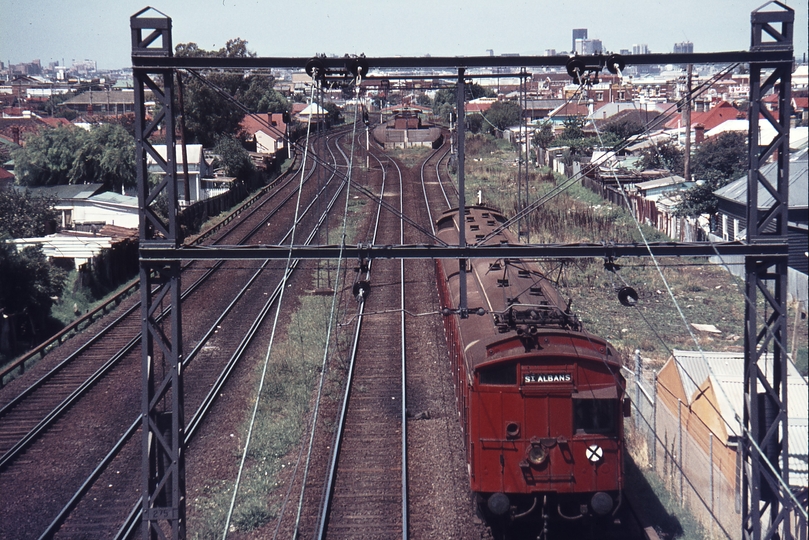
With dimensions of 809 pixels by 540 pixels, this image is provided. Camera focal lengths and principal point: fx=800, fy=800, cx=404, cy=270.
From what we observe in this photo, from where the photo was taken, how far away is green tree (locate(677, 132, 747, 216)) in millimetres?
30453

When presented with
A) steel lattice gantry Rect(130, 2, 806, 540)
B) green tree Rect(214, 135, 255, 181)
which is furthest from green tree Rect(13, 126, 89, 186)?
steel lattice gantry Rect(130, 2, 806, 540)

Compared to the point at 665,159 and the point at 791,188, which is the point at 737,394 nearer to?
the point at 791,188

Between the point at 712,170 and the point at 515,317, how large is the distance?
2509cm

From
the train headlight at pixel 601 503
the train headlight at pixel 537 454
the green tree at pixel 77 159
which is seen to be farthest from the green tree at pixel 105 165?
the train headlight at pixel 601 503

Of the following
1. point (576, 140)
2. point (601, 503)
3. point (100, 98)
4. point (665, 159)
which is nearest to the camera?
point (601, 503)

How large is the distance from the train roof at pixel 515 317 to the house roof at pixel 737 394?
137 cm

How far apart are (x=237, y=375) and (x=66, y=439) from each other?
A: 12.7 ft

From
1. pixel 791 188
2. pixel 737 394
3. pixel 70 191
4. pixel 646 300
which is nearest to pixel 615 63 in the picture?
pixel 737 394

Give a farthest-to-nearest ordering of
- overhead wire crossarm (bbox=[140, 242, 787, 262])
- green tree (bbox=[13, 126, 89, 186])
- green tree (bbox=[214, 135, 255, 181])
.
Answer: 1. green tree (bbox=[214, 135, 255, 181])
2. green tree (bbox=[13, 126, 89, 186])
3. overhead wire crossarm (bbox=[140, 242, 787, 262])

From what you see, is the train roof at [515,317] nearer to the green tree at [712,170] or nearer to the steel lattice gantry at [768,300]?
the steel lattice gantry at [768,300]

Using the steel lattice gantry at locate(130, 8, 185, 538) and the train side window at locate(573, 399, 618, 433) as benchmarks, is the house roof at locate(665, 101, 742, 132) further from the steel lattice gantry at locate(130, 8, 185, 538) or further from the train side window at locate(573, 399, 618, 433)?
the steel lattice gantry at locate(130, 8, 185, 538)

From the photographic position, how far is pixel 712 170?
3250 cm

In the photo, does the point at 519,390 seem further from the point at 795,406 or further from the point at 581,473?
the point at 795,406

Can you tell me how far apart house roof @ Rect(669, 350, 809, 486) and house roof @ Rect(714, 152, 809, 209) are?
4.35 meters
